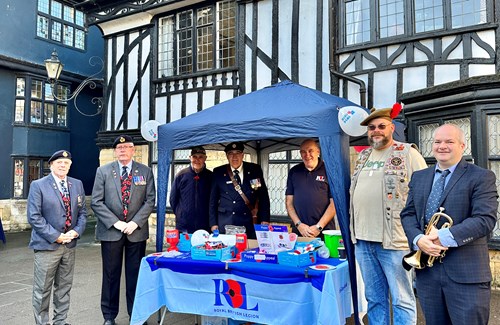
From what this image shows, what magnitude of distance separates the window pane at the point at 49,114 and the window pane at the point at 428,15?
12262 mm

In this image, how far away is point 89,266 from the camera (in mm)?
7453

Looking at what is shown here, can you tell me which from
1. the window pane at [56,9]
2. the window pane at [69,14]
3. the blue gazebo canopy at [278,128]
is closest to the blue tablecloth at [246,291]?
the blue gazebo canopy at [278,128]

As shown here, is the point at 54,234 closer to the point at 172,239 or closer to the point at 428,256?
the point at 172,239

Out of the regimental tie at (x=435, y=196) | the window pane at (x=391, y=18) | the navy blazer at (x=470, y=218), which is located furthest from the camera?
the window pane at (x=391, y=18)

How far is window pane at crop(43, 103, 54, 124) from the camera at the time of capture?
1384 centimetres

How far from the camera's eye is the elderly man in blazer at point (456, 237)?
2365 mm

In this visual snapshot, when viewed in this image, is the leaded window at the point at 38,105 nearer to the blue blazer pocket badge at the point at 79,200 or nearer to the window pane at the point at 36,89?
the window pane at the point at 36,89

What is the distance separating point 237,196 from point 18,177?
11.2m

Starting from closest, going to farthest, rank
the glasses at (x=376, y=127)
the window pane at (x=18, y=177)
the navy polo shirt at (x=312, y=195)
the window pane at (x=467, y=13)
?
the glasses at (x=376, y=127) → the navy polo shirt at (x=312, y=195) → the window pane at (x=467, y=13) → the window pane at (x=18, y=177)

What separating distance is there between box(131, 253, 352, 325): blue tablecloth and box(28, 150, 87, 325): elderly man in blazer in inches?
30.8

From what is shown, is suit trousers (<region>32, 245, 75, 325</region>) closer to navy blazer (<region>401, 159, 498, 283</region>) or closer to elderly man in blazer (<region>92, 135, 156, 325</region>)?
elderly man in blazer (<region>92, 135, 156, 325</region>)

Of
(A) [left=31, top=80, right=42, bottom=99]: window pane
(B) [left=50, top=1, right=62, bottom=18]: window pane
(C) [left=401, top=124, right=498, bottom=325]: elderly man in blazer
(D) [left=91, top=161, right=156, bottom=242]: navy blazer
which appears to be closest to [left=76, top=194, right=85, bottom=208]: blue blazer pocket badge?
(D) [left=91, top=161, right=156, bottom=242]: navy blazer

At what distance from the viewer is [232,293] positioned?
11.3 feet

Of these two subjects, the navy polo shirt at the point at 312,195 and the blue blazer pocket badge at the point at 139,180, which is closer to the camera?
the navy polo shirt at the point at 312,195
